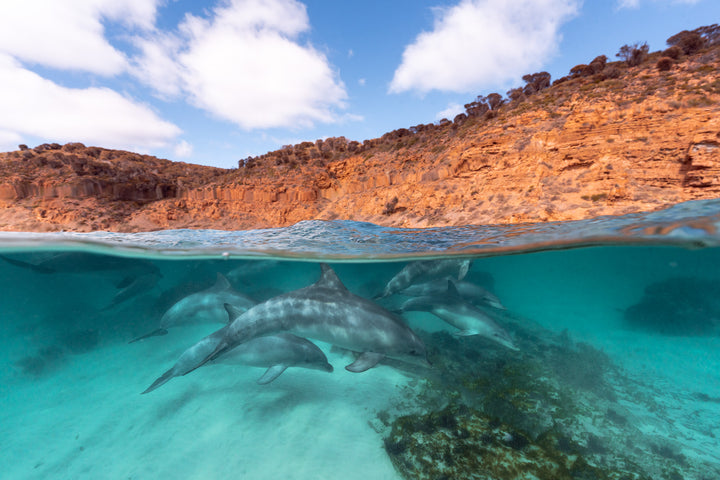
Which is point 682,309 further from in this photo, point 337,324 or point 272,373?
point 272,373

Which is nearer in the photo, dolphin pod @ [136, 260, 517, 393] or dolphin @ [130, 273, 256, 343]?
dolphin pod @ [136, 260, 517, 393]

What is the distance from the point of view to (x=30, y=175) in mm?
18141

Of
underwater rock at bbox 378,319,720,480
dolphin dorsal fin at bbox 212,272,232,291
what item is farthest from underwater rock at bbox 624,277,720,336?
dolphin dorsal fin at bbox 212,272,232,291

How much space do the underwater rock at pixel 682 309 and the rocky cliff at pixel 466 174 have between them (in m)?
7.41

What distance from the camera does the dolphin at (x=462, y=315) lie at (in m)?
6.71

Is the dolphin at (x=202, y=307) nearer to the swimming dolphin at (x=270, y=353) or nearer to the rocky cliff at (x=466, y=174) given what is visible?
the swimming dolphin at (x=270, y=353)

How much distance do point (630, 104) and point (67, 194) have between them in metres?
30.5

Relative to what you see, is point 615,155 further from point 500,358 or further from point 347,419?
point 347,419

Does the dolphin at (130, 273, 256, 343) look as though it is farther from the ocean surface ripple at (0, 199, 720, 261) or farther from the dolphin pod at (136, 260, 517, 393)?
the ocean surface ripple at (0, 199, 720, 261)

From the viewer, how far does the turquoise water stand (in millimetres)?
4148

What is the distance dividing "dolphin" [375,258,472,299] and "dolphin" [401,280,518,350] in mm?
1403

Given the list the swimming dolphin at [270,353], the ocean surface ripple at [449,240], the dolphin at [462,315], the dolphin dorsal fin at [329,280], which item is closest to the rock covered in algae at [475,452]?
the swimming dolphin at [270,353]

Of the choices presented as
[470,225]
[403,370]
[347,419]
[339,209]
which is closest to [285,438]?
[347,419]

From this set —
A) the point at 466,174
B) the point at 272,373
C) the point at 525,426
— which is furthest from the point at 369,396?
the point at 466,174
